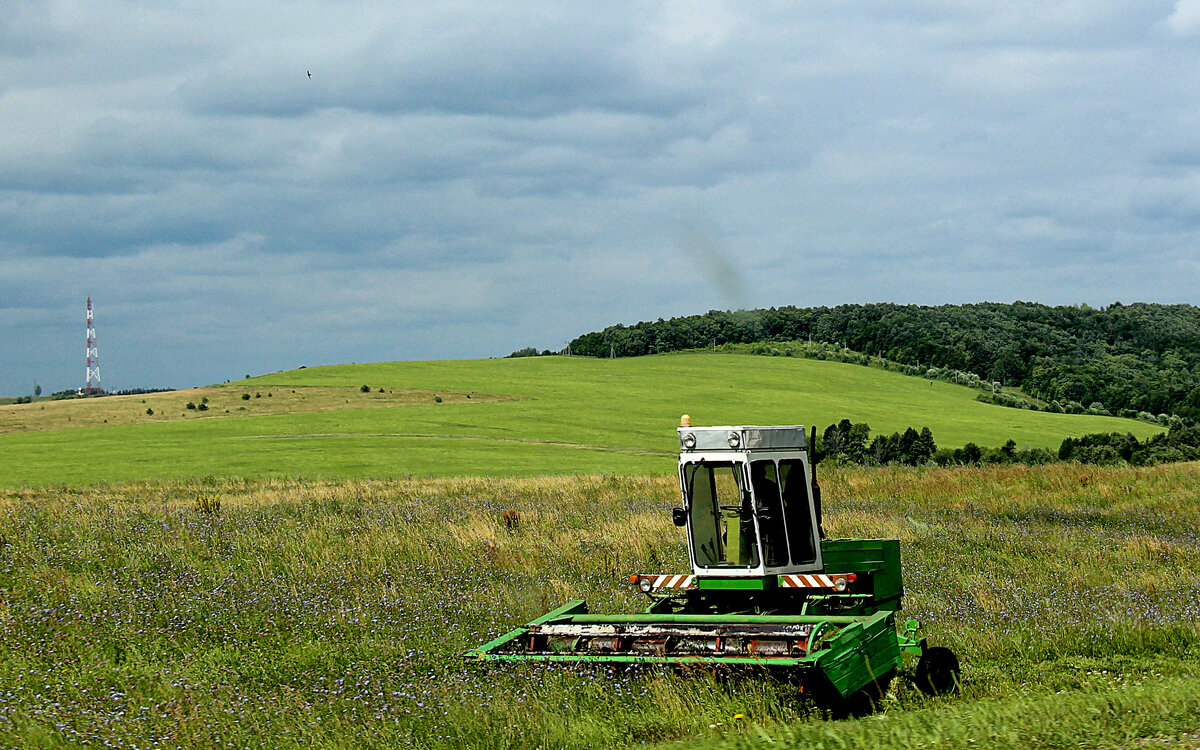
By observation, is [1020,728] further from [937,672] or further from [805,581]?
[805,581]

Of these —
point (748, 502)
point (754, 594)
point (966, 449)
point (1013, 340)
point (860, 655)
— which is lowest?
point (966, 449)

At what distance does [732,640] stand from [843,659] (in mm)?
1000

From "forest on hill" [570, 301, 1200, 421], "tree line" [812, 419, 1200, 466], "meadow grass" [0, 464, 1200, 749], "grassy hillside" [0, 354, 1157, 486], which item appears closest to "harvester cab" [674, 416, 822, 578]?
"meadow grass" [0, 464, 1200, 749]

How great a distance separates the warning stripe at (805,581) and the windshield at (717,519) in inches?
13.8

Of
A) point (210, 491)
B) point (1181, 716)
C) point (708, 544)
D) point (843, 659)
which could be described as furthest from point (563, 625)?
point (210, 491)

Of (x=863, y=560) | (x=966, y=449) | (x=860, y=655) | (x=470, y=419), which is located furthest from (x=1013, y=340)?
(x=860, y=655)

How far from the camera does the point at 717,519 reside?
10586mm

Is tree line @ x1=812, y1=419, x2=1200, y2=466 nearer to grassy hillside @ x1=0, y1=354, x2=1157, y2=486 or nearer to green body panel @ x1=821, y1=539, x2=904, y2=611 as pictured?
grassy hillside @ x1=0, y1=354, x2=1157, y2=486

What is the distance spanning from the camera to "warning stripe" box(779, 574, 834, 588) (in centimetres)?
1004

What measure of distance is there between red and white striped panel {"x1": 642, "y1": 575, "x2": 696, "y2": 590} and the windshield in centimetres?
20

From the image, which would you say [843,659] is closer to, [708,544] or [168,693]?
[708,544]

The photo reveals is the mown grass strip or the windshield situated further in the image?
the windshield

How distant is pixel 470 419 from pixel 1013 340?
86326 millimetres

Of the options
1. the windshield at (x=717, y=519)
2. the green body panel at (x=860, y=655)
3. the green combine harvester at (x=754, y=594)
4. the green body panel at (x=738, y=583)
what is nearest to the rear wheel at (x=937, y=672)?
the green combine harvester at (x=754, y=594)
